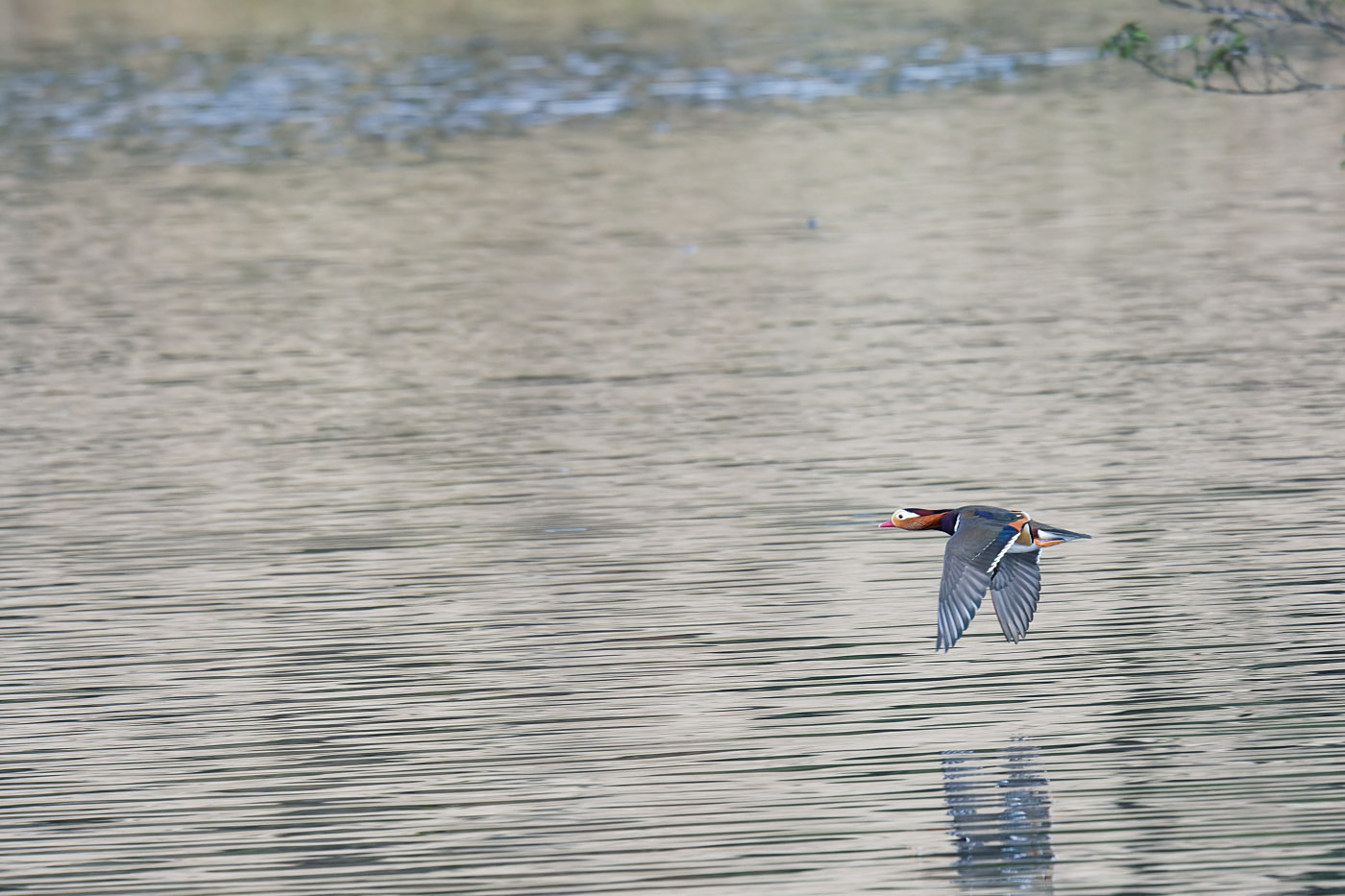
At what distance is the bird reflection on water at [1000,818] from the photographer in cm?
988

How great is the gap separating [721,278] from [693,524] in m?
9.78

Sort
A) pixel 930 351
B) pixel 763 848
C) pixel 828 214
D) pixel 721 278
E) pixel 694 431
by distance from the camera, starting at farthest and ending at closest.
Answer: pixel 828 214
pixel 721 278
pixel 930 351
pixel 694 431
pixel 763 848

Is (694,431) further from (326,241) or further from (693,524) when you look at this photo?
(326,241)

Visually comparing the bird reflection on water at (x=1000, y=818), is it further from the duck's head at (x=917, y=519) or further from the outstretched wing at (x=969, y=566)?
the duck's head at (x=917, y=519)

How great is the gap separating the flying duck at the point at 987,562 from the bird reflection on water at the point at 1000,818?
0.68 meters

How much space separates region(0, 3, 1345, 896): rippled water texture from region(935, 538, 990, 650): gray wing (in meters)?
0.50

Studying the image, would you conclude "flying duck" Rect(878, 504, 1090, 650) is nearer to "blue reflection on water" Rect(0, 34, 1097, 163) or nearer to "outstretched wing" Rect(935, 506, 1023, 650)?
"outstretched wing" Rect(935, 506, 1023, 650)

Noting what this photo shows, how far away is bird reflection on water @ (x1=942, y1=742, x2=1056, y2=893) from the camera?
32.4 ft

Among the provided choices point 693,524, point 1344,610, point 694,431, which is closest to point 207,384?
point 694,431

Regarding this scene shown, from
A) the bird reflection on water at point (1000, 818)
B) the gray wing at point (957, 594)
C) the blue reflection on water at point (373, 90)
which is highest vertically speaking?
the gray wing at point (957, 594)

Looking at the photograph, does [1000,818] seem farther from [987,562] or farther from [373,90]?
[373,90]

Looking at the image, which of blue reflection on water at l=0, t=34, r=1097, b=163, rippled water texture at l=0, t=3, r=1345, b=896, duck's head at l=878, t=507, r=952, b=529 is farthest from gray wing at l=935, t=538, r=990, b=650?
blue reflection on water at l=0, t=34, r=1097, b=163

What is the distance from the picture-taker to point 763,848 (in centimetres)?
1038

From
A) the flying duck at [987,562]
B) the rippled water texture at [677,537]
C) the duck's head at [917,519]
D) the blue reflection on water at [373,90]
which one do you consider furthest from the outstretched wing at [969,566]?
the blue reflection on water at [373,90]
